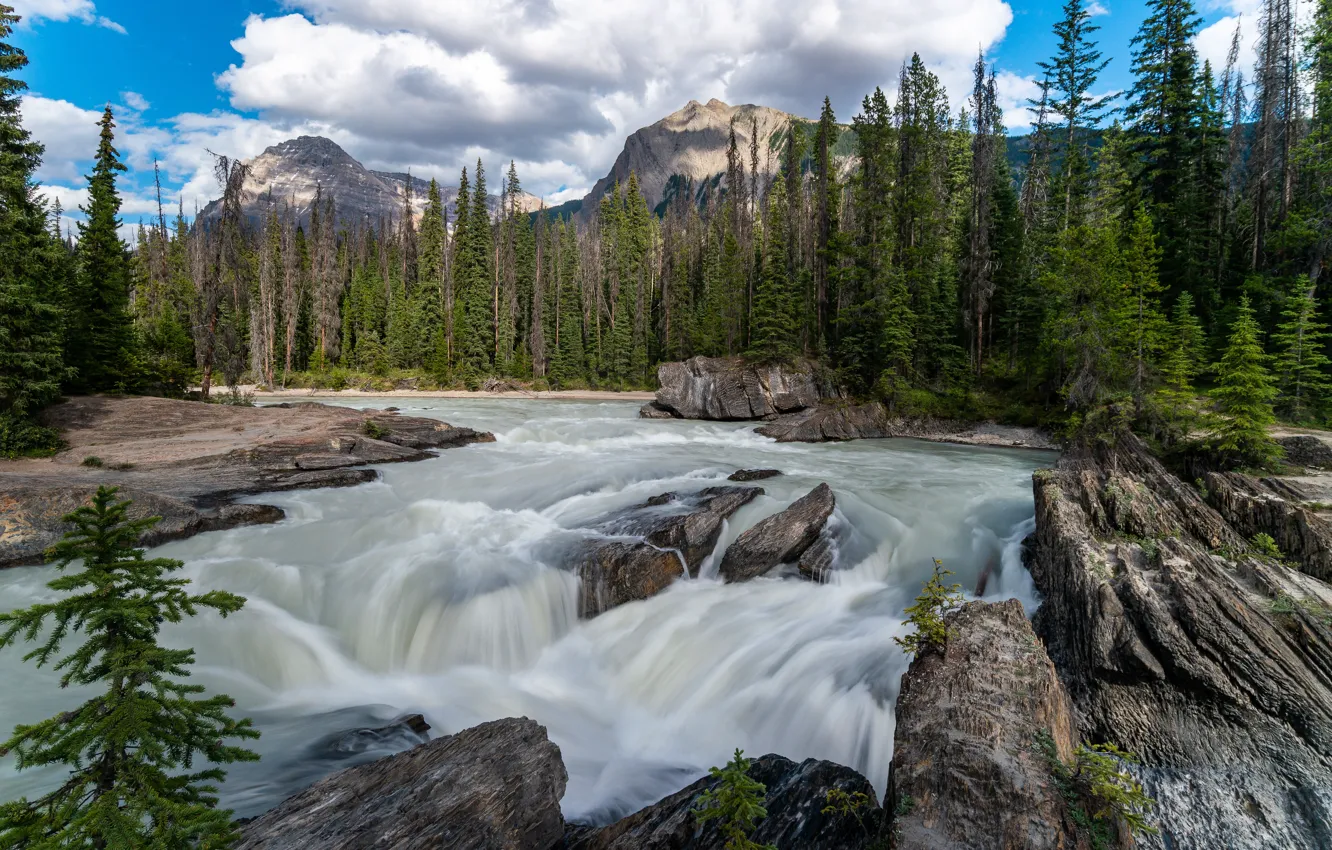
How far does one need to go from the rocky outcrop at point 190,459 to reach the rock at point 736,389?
13.1m

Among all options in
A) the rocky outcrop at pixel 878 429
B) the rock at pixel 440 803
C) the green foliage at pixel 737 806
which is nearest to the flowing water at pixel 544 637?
the rock at pixel 440 803

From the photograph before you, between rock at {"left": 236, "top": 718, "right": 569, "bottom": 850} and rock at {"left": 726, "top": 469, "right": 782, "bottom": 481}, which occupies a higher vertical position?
rock at {"left": 726, "top": 469, "right": 782, "bottom": 481}

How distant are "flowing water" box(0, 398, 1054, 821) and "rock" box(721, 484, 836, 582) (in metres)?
0.36

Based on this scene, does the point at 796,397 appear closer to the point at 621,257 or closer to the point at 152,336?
the point at 152,336

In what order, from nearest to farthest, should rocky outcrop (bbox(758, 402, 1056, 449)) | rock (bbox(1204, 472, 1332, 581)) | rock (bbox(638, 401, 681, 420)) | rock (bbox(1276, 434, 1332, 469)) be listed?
rock (bbox(1204, 472, 1332, 581)) → rock (bbox(1276, 434, 1332, 469)) → rocky outcrop (bbox(758, 402, 1056, 449)) → rock (bbox(638, 401, 681, 420))

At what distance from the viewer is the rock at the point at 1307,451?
12.6m

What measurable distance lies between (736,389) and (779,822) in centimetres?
2855

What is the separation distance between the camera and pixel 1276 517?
8242mm

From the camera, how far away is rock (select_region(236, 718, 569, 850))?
141 inches

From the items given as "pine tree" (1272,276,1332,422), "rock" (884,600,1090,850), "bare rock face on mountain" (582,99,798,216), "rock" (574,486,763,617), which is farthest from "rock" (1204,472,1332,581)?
"bare rock face on mountain" (582,99,798,216)

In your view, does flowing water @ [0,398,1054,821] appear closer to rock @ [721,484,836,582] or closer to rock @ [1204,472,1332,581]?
rock @ [721,484,836,582]

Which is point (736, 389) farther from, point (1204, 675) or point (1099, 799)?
point (1099, 799)

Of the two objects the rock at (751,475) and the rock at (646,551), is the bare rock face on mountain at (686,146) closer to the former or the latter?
the rock at (751,475)

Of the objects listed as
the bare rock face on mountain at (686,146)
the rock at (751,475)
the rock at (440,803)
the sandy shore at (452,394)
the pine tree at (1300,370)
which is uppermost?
the bare rock face on mountain at (686,146)
